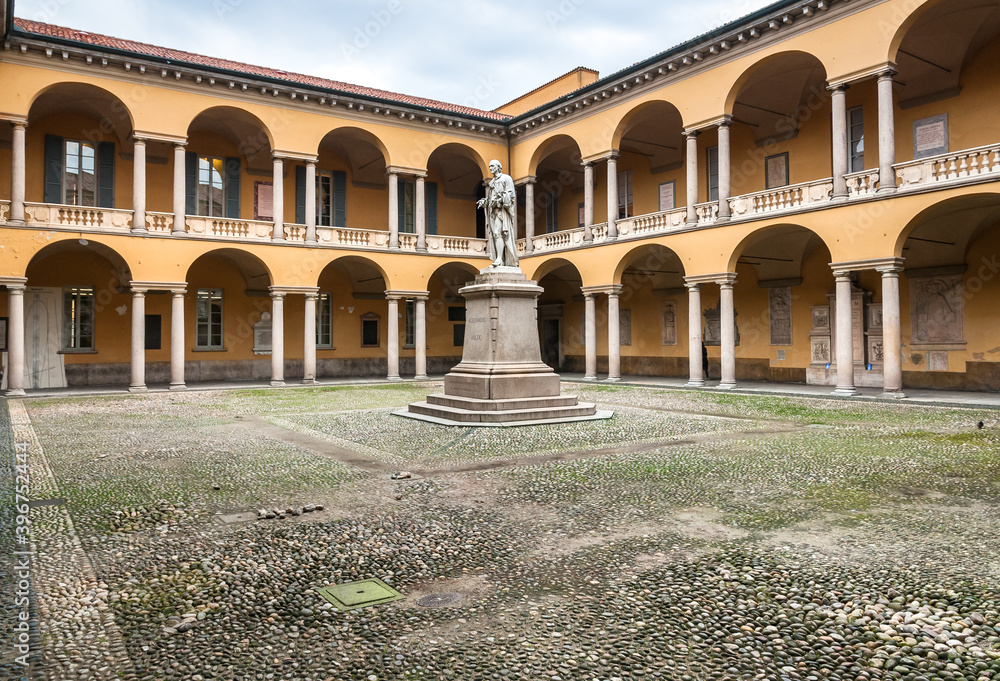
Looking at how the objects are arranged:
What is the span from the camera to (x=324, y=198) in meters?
25.0

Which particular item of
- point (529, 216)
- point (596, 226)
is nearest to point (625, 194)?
point (596, 226)

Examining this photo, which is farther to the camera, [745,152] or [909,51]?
[745,152]

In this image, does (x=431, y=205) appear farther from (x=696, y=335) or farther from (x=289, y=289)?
(x=696, y=335)

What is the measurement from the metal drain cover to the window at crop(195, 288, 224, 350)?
21955mm

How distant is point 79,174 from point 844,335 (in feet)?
73.0

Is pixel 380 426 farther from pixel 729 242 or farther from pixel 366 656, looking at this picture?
pixel 729 242

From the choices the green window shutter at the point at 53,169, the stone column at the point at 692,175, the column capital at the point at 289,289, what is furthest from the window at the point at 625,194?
the green window shutter at the point at 53,169

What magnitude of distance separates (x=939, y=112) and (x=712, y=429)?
12196 mm

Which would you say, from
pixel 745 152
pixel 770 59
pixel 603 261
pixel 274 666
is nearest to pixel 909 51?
pixel 770 59

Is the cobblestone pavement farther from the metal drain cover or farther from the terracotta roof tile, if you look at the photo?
the terracotta roof tile

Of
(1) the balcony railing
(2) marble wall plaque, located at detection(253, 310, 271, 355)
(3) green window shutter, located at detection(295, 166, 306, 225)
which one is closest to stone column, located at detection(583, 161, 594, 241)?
(1) the balcony railing

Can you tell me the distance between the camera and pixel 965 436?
30.1ft

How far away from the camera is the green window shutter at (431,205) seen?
26.8 m

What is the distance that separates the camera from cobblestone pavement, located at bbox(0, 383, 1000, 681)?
2863mm
